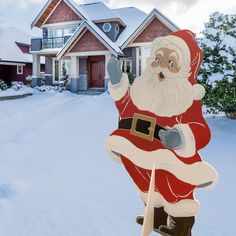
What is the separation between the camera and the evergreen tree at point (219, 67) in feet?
24.0

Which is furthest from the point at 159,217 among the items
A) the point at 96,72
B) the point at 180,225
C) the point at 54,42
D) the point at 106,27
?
the point at 54,42

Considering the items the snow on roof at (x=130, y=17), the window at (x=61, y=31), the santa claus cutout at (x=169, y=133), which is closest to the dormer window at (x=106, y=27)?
the snow on roof at (x=130, y=17)

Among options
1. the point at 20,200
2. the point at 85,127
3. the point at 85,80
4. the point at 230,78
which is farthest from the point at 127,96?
the point at 85,80

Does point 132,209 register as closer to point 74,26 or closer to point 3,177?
point 3,177

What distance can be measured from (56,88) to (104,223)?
60.4ft

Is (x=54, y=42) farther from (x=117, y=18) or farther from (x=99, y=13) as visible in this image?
(x=117, y=18)

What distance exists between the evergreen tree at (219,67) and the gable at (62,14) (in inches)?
596

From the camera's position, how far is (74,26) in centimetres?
2142

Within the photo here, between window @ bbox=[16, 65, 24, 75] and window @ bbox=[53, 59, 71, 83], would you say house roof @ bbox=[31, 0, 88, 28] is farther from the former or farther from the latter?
window @ bbox=[16, 65, 24, 75]

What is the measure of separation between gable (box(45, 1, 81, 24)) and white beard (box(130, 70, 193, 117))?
65.5 feet

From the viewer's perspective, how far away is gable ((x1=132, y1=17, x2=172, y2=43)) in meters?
18.5

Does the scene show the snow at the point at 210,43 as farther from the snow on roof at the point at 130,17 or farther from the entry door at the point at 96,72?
the snow on roof at the point at 130,17

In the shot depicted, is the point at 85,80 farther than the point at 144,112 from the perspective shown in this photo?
Yes

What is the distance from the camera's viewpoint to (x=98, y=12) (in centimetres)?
2219
